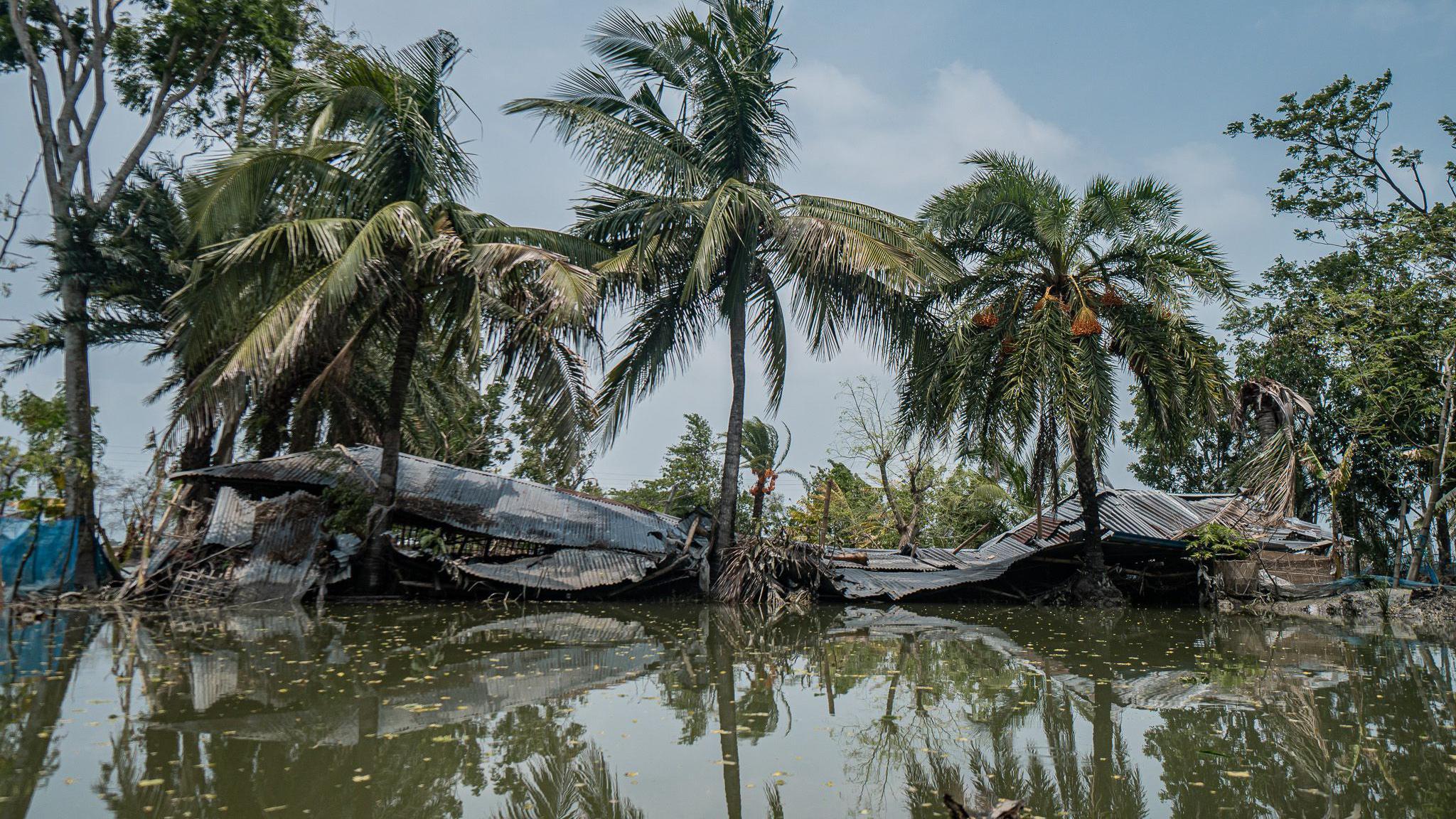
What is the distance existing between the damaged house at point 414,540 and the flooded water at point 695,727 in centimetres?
310

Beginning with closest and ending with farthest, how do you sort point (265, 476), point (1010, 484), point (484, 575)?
point (484, 575)
point (265, 476)
point (1010, 484)

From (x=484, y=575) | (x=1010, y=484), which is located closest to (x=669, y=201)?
(x=484, y=575)

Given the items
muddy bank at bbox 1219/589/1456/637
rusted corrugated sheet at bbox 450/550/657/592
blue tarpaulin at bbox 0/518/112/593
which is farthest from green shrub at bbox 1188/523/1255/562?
blue tarpaulin at bbox 0/518/112/593

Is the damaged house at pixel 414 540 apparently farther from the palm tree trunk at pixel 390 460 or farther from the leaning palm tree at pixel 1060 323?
the leaning palm tree at pixel 1060 323

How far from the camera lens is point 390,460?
42.1 feet

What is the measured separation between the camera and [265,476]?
1372cm

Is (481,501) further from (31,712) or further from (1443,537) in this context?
(1443,537)

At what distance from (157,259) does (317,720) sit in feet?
45.5

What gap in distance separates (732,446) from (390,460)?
5.41 m

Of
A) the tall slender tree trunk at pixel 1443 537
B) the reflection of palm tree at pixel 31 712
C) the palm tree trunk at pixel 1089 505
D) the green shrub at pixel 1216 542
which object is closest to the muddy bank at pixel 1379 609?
the green shrub at pixel 1216 542

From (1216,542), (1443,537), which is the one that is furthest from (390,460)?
(1443,537)

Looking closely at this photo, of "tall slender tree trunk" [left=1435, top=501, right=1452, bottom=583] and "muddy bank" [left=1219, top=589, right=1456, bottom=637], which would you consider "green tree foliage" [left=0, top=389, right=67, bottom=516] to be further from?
"tall slender tree trunk" [left=1435, top=501, right=1452, bottom=583]

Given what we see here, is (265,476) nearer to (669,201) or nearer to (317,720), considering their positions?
(669,201)

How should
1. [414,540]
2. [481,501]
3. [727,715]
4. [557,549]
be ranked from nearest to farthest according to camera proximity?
[727,715]
[557,549]
[481,501]
[414,540]
